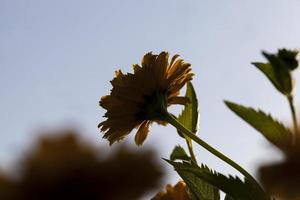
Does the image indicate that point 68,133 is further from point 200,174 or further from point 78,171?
point 200,174

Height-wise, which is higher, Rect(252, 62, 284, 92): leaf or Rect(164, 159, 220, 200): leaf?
Rect(252, 62, 284, 92): leaf

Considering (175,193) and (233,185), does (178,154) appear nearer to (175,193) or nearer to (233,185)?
(175,193)

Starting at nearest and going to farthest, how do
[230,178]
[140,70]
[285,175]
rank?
[285,175], [230,178], [140,70]

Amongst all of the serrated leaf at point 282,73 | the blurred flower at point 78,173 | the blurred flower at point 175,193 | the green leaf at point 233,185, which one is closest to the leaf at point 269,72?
the serrated leaf at point 282,73

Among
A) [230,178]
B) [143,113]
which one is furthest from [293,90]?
[143,113]

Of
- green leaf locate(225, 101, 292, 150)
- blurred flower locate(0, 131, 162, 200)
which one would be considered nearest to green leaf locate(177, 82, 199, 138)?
green leaf locate(225, 101, 292, 150)

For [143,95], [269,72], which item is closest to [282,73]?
[269,72]

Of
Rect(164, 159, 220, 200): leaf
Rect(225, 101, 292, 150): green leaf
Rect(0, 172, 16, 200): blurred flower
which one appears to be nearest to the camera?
Rect(0, 172, 16, 200): blurred flower

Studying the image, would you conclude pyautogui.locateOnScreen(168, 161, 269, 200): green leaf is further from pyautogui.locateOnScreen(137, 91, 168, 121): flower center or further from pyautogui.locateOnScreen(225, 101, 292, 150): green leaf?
pyautogui.locateOnScreen(137, 91, 168, 121): flower center
